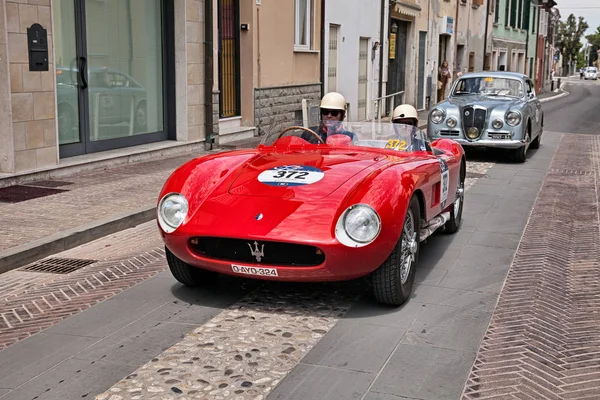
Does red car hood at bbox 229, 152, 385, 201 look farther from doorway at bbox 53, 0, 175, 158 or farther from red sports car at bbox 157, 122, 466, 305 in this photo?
doorway at bbox 53, 0, 175, 158

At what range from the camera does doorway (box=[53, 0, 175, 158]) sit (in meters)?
11.2

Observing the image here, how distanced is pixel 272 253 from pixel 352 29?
57.5 ft

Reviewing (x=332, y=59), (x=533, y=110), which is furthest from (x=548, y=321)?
(x=332, y=59)

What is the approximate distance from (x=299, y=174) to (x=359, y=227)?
2.60 ft

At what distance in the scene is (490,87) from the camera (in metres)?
15.2

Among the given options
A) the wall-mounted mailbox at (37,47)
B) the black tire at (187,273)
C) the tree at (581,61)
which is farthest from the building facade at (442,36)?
the tree at (581,61)

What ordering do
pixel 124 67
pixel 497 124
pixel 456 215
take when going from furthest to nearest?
pixel 497 124, pixel 124 67, pixel 456 215

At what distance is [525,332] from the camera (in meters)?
4.80

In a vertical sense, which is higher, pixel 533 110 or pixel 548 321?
pixel 533 110

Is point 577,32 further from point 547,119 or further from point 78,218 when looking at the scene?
point 78,218

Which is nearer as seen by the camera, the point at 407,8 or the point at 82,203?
the point at 82,203

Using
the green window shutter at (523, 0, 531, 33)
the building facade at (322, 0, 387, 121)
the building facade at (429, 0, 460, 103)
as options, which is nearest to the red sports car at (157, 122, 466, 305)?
the building facade at (322, 0, 387, 121)

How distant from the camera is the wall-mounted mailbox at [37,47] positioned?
32.7 feet

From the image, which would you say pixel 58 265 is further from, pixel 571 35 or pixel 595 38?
pixel 595 38
